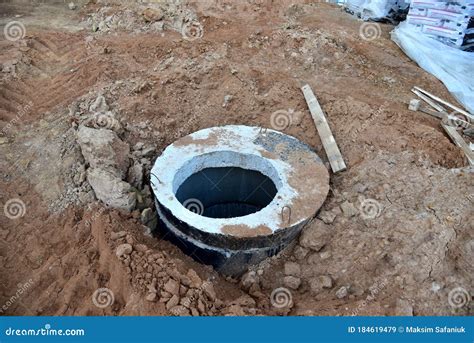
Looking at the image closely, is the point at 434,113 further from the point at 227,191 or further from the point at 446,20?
the point at 227,191

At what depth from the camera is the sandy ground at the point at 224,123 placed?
4547 millimetres

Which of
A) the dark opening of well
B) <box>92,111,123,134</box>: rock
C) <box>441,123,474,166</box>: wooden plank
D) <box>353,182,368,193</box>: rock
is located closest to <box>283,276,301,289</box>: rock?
<box>353,182,368,193</box>: rock

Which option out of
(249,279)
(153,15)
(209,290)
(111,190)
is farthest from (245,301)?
(153,15)

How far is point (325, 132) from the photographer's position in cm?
621

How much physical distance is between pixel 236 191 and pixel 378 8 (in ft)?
16.1

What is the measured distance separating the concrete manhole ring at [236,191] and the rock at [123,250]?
0.68 meters

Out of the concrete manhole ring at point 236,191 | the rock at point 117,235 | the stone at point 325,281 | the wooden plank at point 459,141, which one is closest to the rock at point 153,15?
the concrete manhole ring at point 236,191

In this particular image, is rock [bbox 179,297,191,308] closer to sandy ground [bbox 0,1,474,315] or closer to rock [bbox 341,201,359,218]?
sandy ground [bbox 0,1,474,315]

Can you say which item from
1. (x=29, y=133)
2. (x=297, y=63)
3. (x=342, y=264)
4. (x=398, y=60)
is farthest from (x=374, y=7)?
(x=29, y=133)

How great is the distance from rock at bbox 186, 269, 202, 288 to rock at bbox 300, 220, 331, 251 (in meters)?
1.39

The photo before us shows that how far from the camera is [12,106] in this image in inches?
271

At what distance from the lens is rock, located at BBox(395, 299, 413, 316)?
412 cm

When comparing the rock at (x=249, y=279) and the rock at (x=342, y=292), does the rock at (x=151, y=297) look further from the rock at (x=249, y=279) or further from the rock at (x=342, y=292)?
the rock at (x=342, y=292)

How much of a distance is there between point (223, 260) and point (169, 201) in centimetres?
98
